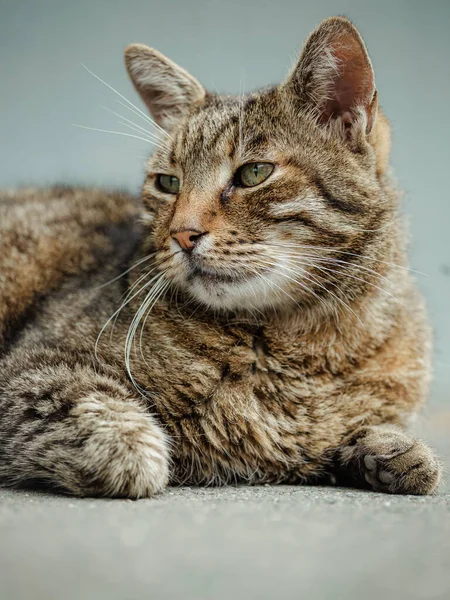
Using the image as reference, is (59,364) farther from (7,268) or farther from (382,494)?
(382,494)

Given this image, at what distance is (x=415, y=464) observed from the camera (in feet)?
6.31

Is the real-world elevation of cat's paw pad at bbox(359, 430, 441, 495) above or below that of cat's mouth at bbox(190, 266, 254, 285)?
below

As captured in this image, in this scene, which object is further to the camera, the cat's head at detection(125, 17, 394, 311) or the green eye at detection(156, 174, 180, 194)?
the green eye at detection(156, 174, 180, 194)

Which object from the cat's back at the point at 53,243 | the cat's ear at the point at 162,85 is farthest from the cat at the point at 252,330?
the cat's back at the point at 53,243

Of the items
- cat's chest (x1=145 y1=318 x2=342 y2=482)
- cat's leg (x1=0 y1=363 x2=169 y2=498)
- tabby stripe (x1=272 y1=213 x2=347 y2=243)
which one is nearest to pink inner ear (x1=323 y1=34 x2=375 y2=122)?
tabby stripe (x1=272 y1=213 x2=347 y2=243)

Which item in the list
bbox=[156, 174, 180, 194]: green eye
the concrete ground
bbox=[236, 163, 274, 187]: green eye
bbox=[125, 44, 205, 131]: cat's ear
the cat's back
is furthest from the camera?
the cat's back

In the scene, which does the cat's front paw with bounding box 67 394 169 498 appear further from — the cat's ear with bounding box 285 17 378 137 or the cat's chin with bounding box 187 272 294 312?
the cat's ear with bounding box 285 17 378 137

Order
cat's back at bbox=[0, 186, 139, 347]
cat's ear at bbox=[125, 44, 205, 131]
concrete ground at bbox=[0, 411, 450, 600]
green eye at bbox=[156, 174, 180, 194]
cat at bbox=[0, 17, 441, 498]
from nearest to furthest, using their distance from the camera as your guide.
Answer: concrete ground at bbox=[0, 411, 450, 600] < cat at bbox=[0, 17, 441, 498] < green eye at bbox=[156, 174, 180, 194] < cat's ear at bbox=[125, 44, 205, 131] < cat's back at bbox=[0, 186, 139, 347]

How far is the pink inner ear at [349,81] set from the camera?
2.02 m

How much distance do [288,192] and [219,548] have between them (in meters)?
0.98

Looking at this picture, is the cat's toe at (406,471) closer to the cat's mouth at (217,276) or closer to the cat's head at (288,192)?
the cat's head at (288,192)

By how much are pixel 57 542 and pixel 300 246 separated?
38.0 inches

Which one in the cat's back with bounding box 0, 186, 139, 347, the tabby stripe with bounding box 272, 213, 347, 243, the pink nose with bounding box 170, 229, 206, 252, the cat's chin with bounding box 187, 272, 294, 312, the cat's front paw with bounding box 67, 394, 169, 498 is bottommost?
the cat's front paw with bounding box 67, 394, 169, 498

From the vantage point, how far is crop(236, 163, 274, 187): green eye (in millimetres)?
2008
